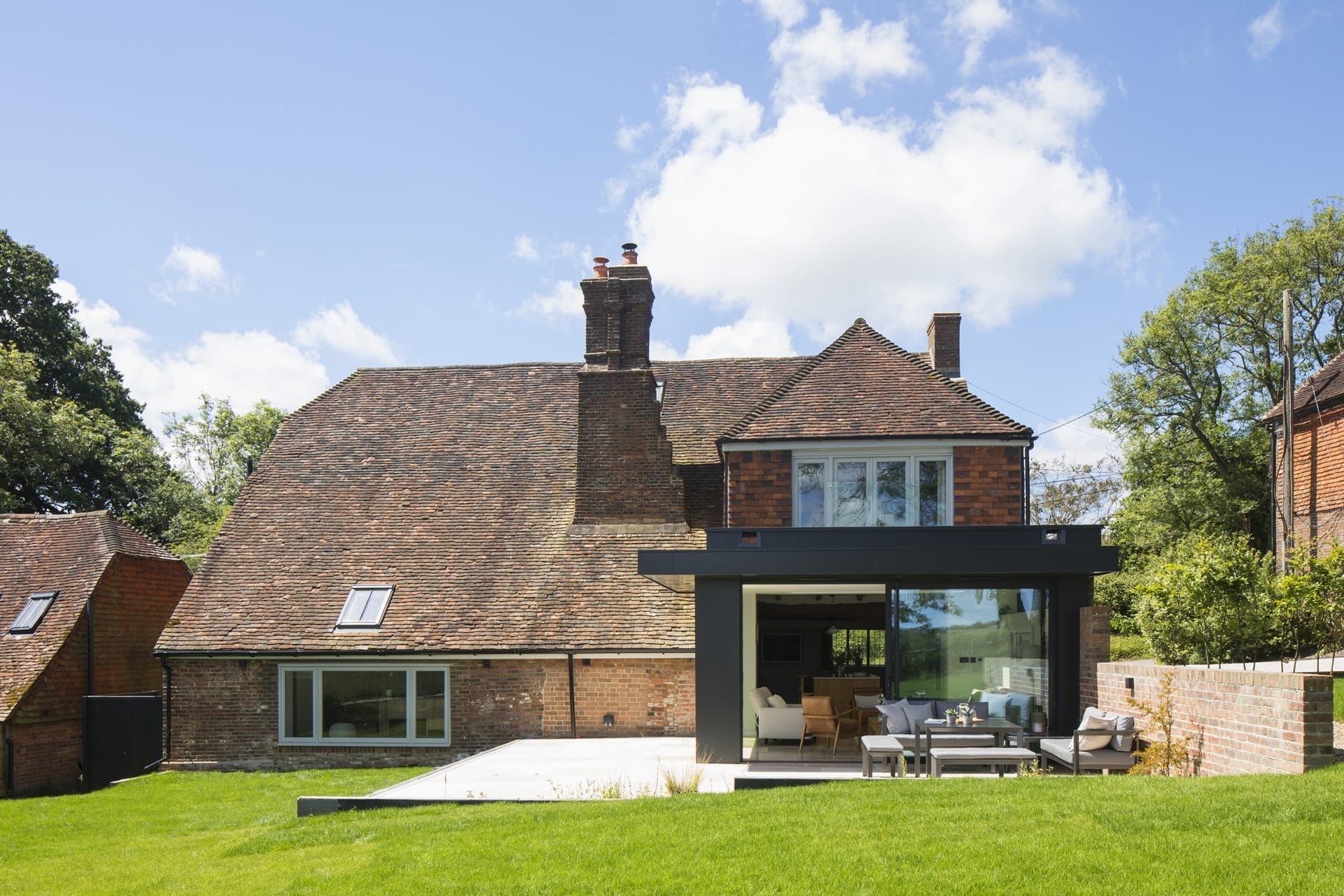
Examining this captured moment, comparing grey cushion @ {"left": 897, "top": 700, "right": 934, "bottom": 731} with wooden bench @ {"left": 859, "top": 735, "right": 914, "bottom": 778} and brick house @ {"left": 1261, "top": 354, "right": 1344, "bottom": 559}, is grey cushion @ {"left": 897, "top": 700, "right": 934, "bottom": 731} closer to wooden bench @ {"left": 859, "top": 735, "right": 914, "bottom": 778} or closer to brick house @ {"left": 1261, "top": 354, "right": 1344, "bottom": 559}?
wooden bench @ {"left": 859, "top": 735, "right": 914, "bottom": 778}

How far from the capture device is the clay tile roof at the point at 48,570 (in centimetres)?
2084

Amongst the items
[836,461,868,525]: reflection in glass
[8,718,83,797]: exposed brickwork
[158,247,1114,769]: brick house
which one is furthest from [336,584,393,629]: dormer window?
[836,461,868,525]: reflection in glass

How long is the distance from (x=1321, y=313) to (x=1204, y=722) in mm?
26680

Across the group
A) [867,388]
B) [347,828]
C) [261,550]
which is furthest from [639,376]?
[347,828]

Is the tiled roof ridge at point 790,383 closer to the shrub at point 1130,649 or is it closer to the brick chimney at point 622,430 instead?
the brick chimney at point 622,430

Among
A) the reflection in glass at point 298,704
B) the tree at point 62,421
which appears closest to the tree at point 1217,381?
the reflection in glass at point 298,704

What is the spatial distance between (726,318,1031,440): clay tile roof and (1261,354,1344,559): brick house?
10.5m

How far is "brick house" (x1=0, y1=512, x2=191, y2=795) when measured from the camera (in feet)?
66.9

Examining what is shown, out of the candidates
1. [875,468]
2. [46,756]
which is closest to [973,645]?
[875,468]

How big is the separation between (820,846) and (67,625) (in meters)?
18.7

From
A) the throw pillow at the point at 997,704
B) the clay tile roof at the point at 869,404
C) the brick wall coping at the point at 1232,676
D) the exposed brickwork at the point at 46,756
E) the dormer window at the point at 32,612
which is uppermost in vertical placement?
the clay tile roof at the point at 869,404

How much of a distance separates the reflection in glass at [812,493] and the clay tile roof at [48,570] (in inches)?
578

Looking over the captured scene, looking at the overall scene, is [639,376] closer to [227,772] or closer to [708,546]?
[708,546]

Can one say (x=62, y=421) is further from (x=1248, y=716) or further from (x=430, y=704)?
(x=1248, y=716)
